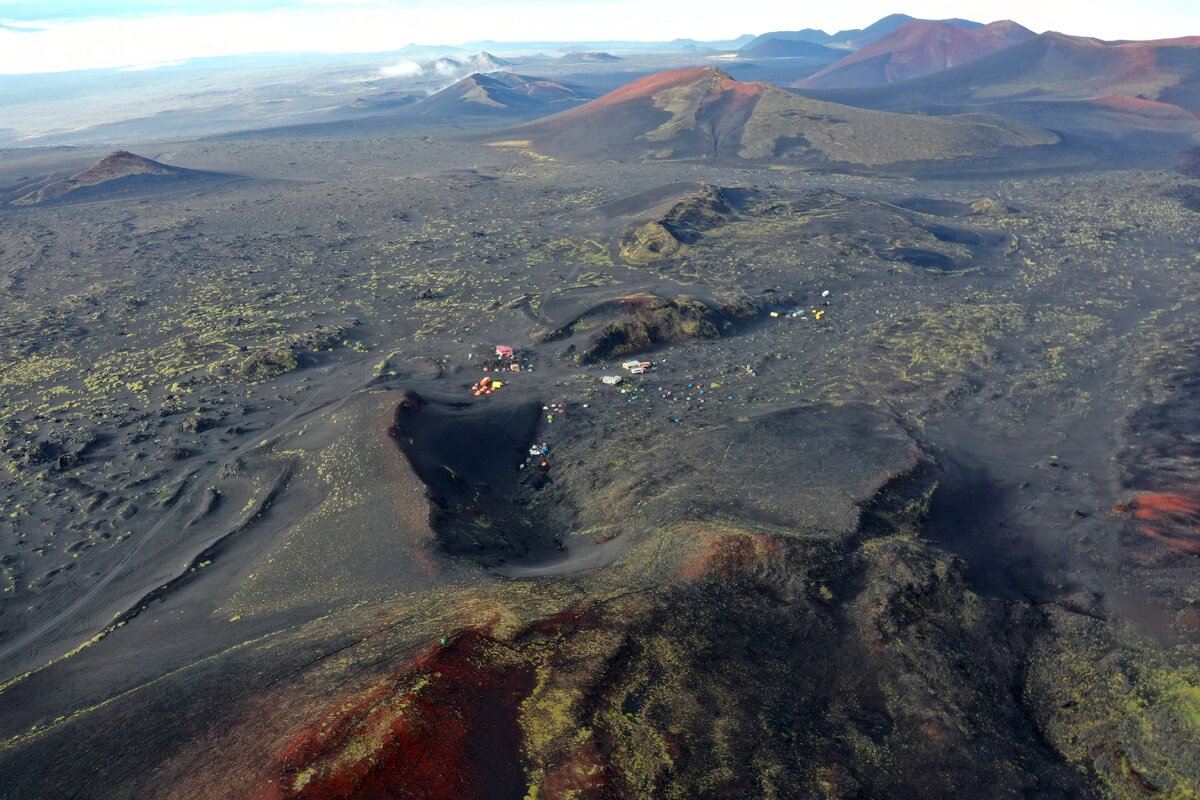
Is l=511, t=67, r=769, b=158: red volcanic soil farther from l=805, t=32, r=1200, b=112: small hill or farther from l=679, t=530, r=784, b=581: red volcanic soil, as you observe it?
l=679, t=530, r=784, b=581: red volcanic soil

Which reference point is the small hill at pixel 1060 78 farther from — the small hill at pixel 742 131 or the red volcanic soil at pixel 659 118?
the small hill at pixel 742 131

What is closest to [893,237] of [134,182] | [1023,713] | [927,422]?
[927,422]

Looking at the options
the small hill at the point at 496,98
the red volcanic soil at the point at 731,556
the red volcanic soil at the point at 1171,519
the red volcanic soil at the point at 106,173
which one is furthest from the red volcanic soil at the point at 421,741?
the small hill at the point at 496,98

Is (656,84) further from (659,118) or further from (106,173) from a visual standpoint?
(106,173)

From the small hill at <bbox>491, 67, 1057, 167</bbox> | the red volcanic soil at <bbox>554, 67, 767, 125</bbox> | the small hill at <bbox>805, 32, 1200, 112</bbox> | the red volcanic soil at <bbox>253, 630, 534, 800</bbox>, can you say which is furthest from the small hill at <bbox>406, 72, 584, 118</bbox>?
the red volcanic soil at <bbox>253, 630, 534, 800</bbox>

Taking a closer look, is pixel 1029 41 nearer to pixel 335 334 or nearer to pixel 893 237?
pixel 893 237

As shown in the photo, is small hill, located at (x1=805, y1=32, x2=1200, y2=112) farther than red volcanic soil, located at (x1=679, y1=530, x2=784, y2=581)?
Yes

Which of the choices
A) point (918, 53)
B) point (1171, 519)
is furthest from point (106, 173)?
point (918, 53)
